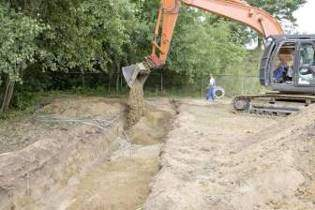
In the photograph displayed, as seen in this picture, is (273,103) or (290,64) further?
(273,103)

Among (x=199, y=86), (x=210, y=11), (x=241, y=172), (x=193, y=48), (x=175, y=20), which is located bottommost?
(x=241, y=172)

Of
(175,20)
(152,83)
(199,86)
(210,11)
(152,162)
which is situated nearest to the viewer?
(152,162)

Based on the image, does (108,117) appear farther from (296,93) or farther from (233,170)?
(233,170)

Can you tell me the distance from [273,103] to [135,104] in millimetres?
4456

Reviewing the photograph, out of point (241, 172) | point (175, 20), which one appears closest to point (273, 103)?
point (175, 20)

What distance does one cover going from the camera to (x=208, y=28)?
27.2 metres

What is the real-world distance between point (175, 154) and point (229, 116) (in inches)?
262

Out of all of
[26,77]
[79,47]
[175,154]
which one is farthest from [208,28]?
[175,154]

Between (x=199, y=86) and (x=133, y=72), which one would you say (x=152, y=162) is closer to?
(x=133, y=72)

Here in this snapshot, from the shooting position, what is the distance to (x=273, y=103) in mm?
16766

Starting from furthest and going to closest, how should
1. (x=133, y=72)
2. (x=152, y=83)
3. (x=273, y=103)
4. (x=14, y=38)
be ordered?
(x=152, y=83) → (x=273, y=103) → (x=133, y=72) → (x=14, y=38)

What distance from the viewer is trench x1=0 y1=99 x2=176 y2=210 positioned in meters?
8.78

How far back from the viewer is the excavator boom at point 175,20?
53.0 feet

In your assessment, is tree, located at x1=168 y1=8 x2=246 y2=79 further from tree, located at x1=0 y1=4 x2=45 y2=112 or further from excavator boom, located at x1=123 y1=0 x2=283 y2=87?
tree, located at x1=0 y1=4 x2=45 y2=112
